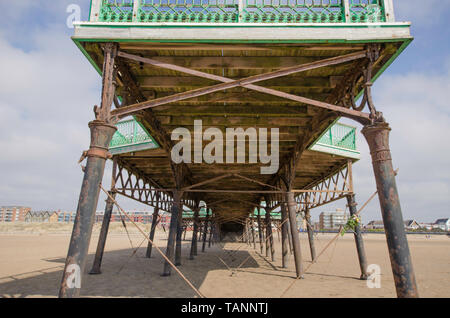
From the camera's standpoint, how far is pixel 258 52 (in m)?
5.87

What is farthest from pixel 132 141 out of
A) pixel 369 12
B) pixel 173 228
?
pixel 369 12

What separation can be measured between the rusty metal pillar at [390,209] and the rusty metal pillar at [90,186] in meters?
4.45

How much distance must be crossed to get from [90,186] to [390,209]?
4.75 meters

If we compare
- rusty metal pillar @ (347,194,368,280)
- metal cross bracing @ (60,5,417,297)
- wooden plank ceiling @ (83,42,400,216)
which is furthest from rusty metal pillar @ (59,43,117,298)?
rusty metal pillar @ (347,194,368,280)

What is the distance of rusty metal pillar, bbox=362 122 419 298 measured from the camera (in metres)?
4.11

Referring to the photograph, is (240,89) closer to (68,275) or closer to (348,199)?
(68,275)

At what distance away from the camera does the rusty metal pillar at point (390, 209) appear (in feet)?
13.5

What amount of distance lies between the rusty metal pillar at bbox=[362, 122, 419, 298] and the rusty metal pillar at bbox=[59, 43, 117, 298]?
445cm

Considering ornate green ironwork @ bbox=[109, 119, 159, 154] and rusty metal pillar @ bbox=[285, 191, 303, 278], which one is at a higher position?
ornate green ironwork @ bbox=[109, 119, 159, 154]

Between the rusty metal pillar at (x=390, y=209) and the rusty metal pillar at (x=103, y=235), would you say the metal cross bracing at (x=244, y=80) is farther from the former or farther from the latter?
the rusty metal pillar at (x=103, y=235)

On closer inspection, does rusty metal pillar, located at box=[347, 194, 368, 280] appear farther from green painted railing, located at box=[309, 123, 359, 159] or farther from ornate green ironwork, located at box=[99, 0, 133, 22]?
ornate green ironwork, located at box=[99, 0, 133, 22]

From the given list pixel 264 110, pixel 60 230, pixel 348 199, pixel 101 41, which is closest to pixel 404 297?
pixel 264 110

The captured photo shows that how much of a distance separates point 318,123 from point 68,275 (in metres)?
6.72

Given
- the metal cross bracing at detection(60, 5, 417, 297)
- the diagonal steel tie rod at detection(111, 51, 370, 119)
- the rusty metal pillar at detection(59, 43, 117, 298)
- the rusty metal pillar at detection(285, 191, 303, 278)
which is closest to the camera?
the rusty metal pillar at detection(59, 43, 117, 298)
